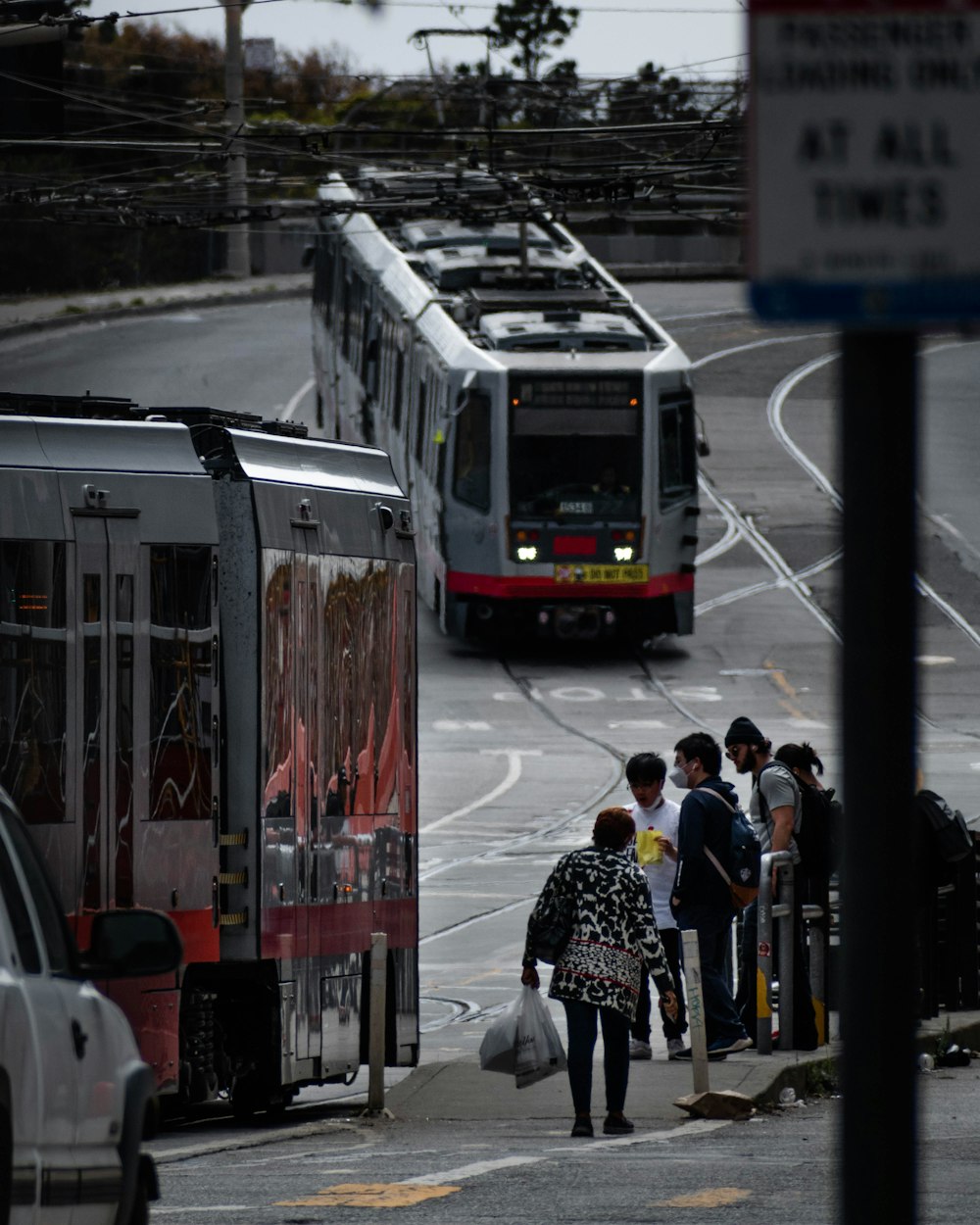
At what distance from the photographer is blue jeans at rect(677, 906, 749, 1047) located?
12.9 metres

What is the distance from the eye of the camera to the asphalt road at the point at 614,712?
9523 mm

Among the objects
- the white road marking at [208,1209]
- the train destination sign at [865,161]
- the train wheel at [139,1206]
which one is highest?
the train destination sign at [865,161]

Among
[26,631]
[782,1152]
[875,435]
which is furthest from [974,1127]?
[875,435]

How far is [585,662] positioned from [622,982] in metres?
22.8

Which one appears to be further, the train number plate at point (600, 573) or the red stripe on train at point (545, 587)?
the train number plate at point (600, 573)

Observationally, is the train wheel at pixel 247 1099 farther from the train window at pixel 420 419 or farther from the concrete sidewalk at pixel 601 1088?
the train window at pixel 420 419

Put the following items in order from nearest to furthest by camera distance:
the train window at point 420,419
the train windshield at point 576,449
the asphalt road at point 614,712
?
1. the asphalt road at point 614,712
2. the train windshield at point 576,449
3. the train window at point 420,419

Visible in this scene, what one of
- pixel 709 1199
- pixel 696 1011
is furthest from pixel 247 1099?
pixel 709 1199

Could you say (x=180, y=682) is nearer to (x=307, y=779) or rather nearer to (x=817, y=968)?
(x=307, y=779)

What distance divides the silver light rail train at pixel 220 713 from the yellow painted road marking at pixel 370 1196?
4.95 feet

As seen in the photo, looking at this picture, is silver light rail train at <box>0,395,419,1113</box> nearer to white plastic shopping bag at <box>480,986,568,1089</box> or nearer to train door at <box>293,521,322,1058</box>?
train door at <box>293,521,322,1058</box>

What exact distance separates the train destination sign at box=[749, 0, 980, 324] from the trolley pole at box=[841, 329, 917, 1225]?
9 centimetres

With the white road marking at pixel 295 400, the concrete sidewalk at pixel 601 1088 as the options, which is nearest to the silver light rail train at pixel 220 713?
the concrete sidewalk at pixel 601 1088

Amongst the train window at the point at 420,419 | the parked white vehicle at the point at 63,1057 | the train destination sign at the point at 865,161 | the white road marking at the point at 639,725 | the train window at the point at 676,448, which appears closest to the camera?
the train destination sign at the point at 865,161
